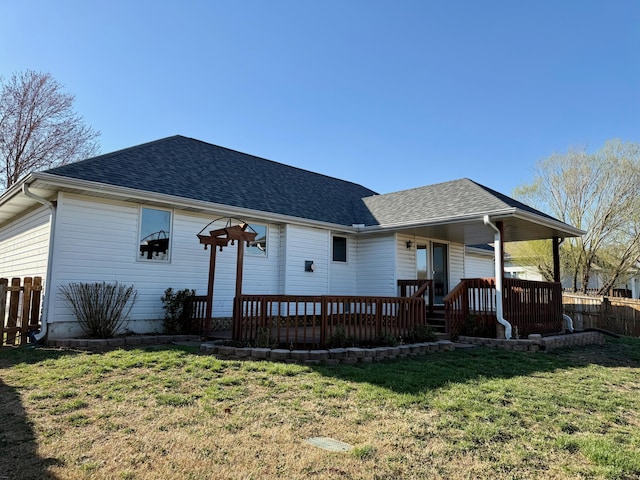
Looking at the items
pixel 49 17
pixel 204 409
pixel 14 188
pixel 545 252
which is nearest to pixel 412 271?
pixel 204 409

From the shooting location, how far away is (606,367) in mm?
7438

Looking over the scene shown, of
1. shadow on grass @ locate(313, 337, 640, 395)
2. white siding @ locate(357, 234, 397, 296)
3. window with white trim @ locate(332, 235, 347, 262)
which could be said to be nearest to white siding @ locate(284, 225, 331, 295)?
window with white trim @ locate(332, 235, 347, 262)

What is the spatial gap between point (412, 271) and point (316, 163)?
11.0m

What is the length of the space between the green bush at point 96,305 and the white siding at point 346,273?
6057 millimetres

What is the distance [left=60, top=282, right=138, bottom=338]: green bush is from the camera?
25.7ft

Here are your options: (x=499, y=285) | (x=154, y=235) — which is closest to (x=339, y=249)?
(x=499, y=285)

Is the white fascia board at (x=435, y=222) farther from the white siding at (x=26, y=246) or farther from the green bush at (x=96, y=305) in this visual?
the white siding at (x=26, y=246)

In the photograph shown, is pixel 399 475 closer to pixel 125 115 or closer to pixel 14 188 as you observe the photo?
pixel 14 188

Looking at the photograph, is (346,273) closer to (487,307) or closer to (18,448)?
(487,307)

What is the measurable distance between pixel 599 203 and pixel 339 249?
602 inches

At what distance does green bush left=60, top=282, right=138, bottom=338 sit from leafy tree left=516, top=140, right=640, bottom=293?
20580 millimetres

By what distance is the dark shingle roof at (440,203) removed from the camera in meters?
10.4

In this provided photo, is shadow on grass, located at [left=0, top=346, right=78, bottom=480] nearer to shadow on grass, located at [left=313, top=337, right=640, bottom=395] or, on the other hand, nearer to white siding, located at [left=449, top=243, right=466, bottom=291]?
shadow on grass, located at [left=313, top=337, right=640, bottom=395]

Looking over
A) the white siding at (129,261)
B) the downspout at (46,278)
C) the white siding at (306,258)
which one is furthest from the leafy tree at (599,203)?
the downspout at (46,278)
